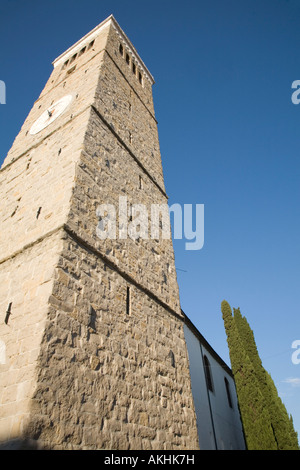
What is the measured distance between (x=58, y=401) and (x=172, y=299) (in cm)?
411

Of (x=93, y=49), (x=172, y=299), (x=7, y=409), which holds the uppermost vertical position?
(x=93, y=49)

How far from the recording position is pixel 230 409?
13.3m

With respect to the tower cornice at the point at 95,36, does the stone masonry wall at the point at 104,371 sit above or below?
below

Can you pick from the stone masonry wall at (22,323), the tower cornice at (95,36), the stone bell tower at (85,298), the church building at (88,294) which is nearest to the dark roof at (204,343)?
the church building at (88,294)

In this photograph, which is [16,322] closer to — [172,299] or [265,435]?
[172,299]

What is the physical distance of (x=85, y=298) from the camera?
4.13 metres

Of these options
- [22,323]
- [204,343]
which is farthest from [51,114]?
[204,343]

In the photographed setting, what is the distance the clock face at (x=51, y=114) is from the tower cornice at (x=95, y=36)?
17.5 ft

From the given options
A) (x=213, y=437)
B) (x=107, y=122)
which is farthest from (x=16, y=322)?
(x=213, y=437)

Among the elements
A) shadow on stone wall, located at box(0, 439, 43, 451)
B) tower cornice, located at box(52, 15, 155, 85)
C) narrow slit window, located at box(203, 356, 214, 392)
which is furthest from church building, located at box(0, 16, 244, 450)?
tower cornice, located at box(52, 15, 155, 85)

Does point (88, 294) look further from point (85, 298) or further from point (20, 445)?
point (20, 445)

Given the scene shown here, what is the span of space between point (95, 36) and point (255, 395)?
52.7 feet

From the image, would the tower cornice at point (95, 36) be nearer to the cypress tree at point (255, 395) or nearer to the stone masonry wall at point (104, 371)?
the stone masonry wall at point (104, 371)

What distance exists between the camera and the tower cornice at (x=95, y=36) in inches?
492
